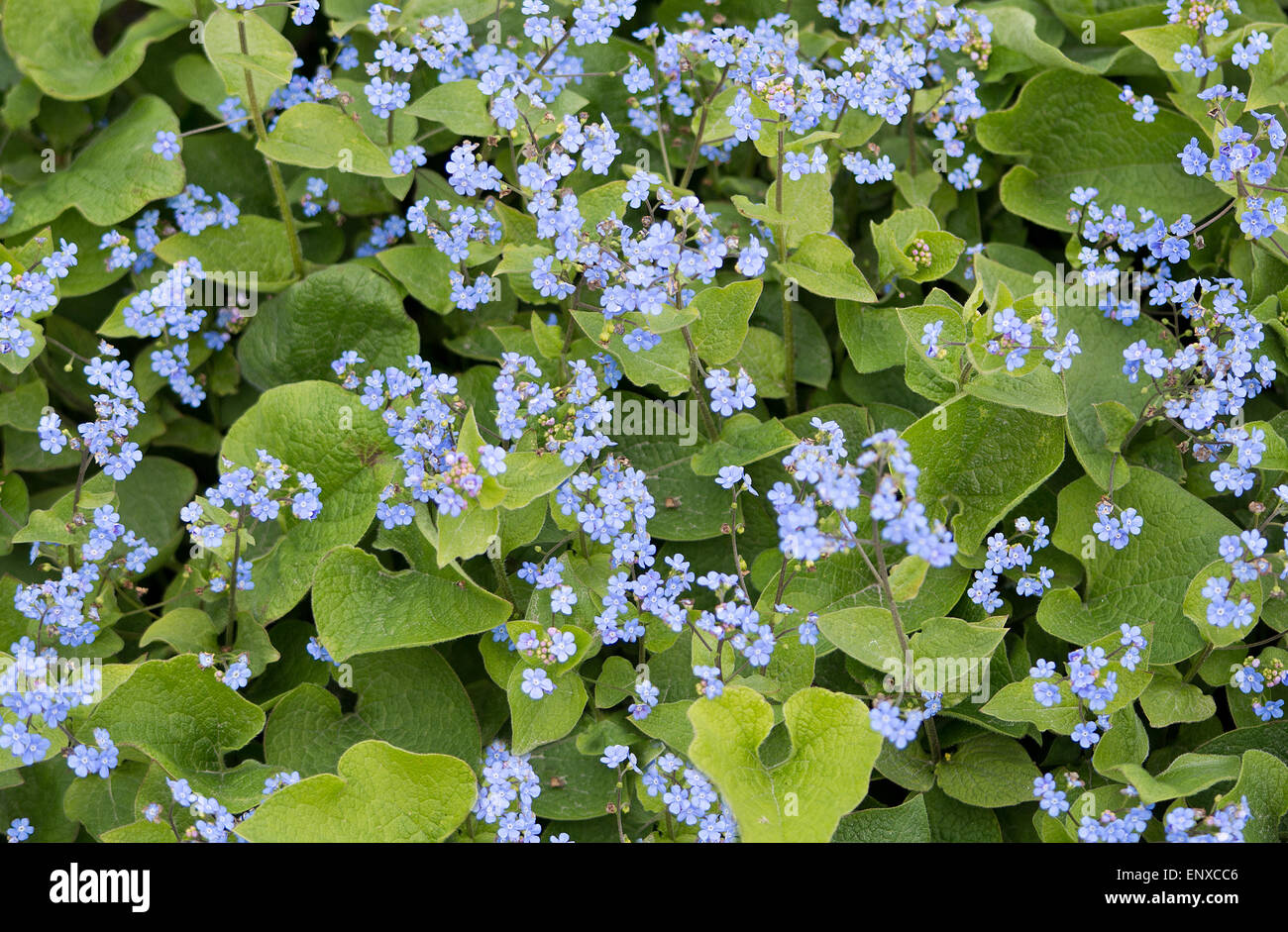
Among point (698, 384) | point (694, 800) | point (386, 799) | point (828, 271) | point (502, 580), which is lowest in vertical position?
point (386, 799)

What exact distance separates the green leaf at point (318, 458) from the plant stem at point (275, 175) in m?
0.53

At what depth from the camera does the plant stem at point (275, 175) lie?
9.93ft

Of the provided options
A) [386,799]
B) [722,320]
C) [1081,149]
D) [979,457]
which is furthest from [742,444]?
[1081,149]

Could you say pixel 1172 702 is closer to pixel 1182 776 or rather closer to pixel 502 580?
pixel 1182 776

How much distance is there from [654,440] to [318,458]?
0.91 m

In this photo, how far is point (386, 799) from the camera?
2.59m

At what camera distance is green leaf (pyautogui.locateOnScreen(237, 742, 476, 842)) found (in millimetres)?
2545

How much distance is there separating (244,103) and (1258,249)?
2844 mm

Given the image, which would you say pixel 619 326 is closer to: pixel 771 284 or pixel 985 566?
pixel 771 284

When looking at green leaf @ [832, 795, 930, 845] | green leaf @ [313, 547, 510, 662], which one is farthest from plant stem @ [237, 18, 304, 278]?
green leaf @ [832, 795, 930, 845]

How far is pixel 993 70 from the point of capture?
3.55 metres

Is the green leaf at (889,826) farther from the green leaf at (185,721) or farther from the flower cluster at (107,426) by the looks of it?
the flower cluster at (107,426)

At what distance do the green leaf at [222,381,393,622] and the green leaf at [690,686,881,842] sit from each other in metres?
1.13

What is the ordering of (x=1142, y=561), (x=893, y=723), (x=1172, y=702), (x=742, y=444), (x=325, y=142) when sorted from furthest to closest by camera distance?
(x=325, y=142) → (x=742, y=444) → (x=1142, y=561) → (x=1172, y=702) → (x=893, y=723)
